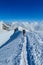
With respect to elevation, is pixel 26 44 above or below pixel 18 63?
above

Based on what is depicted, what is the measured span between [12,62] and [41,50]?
10.2ft

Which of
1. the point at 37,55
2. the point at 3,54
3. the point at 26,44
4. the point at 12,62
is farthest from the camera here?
the point at 26,44

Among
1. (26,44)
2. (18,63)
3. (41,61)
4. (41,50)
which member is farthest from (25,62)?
(26,44)

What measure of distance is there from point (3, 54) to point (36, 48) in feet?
9.00

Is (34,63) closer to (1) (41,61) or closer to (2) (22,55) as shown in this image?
(1) (41,61)

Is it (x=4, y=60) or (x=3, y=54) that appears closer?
(x=4, y=60)

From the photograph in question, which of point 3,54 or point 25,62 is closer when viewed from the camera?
point 25,62

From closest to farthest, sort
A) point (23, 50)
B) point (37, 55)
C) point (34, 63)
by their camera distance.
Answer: point (34, 63) → point (37, 55) → point (23, 50)

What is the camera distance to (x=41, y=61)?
11.0 metres

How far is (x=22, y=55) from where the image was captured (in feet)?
39.1

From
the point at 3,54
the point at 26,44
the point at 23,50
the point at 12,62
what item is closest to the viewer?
the point at 12,62

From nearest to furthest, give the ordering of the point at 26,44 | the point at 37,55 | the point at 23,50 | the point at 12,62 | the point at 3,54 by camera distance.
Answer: the point at 12,62 → the point at 37,55 → the point at 23,50 → the point at 3,54 → the point at 26,44

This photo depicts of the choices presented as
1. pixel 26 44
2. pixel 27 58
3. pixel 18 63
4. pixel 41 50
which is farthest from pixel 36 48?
pixel 18 63

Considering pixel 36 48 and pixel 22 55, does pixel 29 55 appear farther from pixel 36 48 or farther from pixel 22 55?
pixel 36 48
